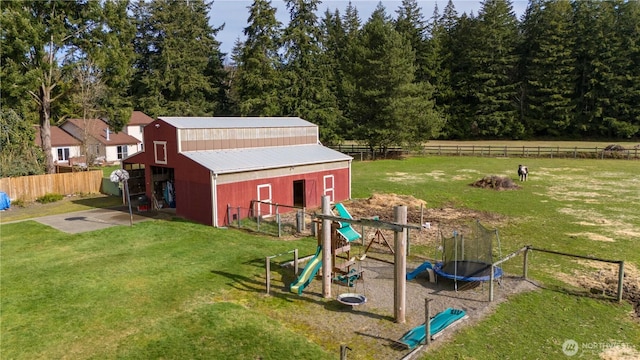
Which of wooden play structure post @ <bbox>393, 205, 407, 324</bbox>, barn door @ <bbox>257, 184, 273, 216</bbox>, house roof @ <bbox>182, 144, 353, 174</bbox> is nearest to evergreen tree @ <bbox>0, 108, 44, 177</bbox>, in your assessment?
house roof @ <bbox>182, 144, 353, 174</bbox>

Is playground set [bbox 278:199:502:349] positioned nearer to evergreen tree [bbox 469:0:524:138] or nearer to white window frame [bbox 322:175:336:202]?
white window frame [bbox 322:175:336:202]

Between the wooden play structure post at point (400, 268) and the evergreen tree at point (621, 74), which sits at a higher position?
the evergreen tree at point (621, 74)

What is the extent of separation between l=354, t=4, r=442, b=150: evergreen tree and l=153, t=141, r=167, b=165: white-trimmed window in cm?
2991

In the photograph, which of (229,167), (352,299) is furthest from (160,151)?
(352,299)

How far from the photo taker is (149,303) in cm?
1154

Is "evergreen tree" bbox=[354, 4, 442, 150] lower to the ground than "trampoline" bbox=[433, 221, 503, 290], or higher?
higher

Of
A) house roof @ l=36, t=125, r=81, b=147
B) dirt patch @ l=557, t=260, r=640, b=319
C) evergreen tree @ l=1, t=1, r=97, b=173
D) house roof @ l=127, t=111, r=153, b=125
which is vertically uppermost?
evergreen tree @ l=1, t=1, r=97, b=173

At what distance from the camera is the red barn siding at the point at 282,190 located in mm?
20547

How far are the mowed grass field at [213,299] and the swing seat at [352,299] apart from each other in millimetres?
1048

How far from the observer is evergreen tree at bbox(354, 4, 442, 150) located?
4884 cm

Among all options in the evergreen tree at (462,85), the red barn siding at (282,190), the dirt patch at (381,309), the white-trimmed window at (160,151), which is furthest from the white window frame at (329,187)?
the evergreen tree at (462,85)

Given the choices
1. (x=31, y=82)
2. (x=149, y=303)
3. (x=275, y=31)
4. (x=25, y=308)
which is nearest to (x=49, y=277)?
(x=25, y=308)

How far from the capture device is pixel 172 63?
213ft

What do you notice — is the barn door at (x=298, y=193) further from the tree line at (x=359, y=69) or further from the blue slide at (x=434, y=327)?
the tree line at (x=359, y=69)
